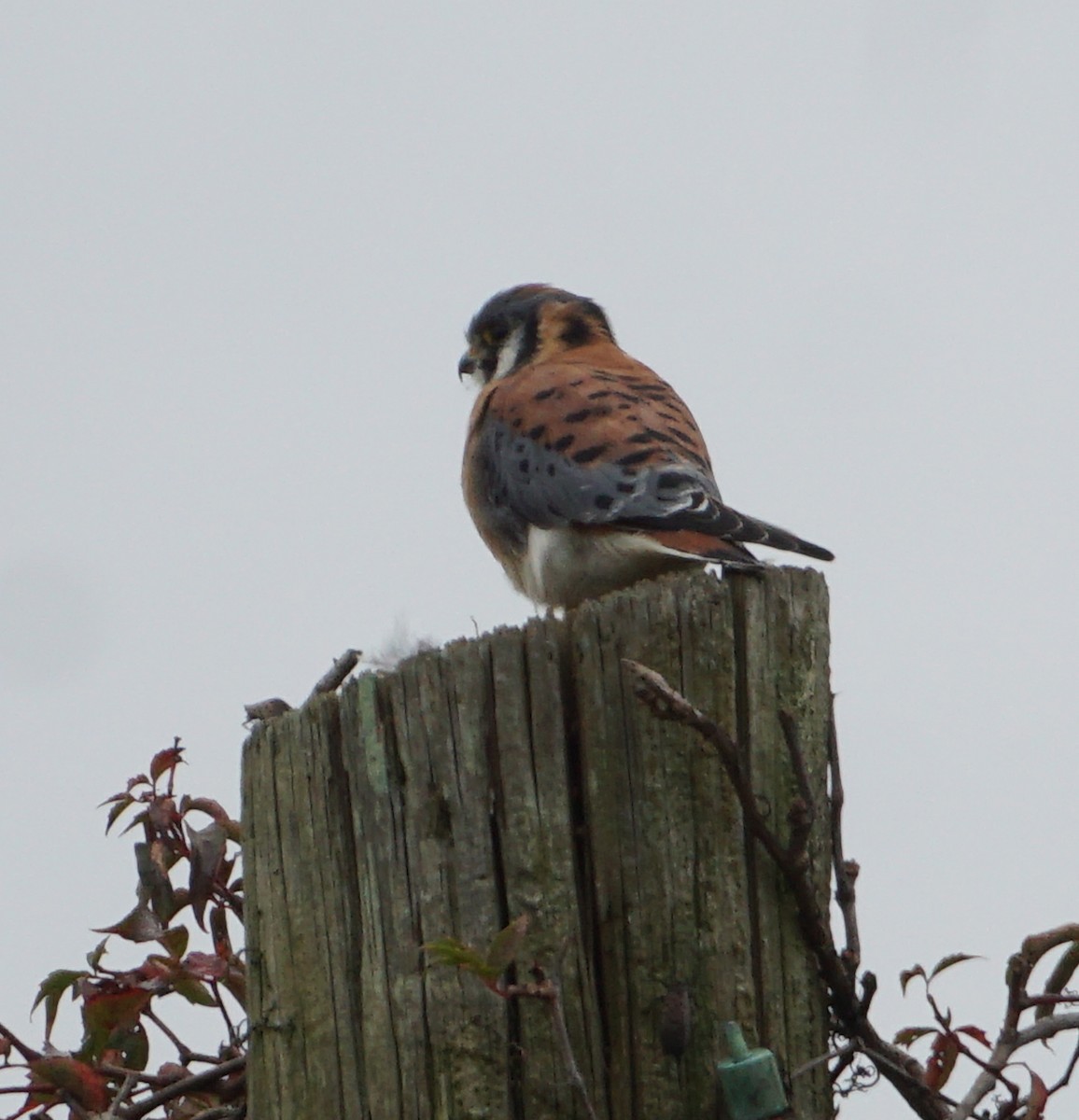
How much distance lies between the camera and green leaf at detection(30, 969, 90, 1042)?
2.57 metres

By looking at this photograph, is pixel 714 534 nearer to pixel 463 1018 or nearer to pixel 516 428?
pixel 516 428

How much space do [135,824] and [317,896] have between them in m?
0.66

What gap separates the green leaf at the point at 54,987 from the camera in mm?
2568

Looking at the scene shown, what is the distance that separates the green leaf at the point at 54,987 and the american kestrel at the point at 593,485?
142 centimetres

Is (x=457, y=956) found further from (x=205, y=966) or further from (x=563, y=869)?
(x=205, y=966)

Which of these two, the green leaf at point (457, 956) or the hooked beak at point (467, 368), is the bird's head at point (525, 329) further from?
the green leaf at point (457, 956)

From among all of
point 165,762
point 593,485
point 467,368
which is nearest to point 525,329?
point 467,368

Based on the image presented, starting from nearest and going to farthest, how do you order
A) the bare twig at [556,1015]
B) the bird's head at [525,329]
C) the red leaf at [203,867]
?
1. the bare twig at [556,1015]
2. the red leaf at [203,867]
3. the bird's head at [525,329]

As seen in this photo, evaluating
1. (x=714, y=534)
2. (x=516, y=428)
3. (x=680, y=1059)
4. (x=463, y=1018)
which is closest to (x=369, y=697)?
(x=463, y=1018)

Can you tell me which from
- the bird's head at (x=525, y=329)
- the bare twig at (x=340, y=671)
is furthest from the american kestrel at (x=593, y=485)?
the bare twig at (x=340, y=671)

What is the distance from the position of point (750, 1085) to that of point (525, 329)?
3.48 metres

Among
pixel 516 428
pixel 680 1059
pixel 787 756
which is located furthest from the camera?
pixel 516 428

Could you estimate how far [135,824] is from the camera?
2.76m

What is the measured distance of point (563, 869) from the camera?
2.07m
